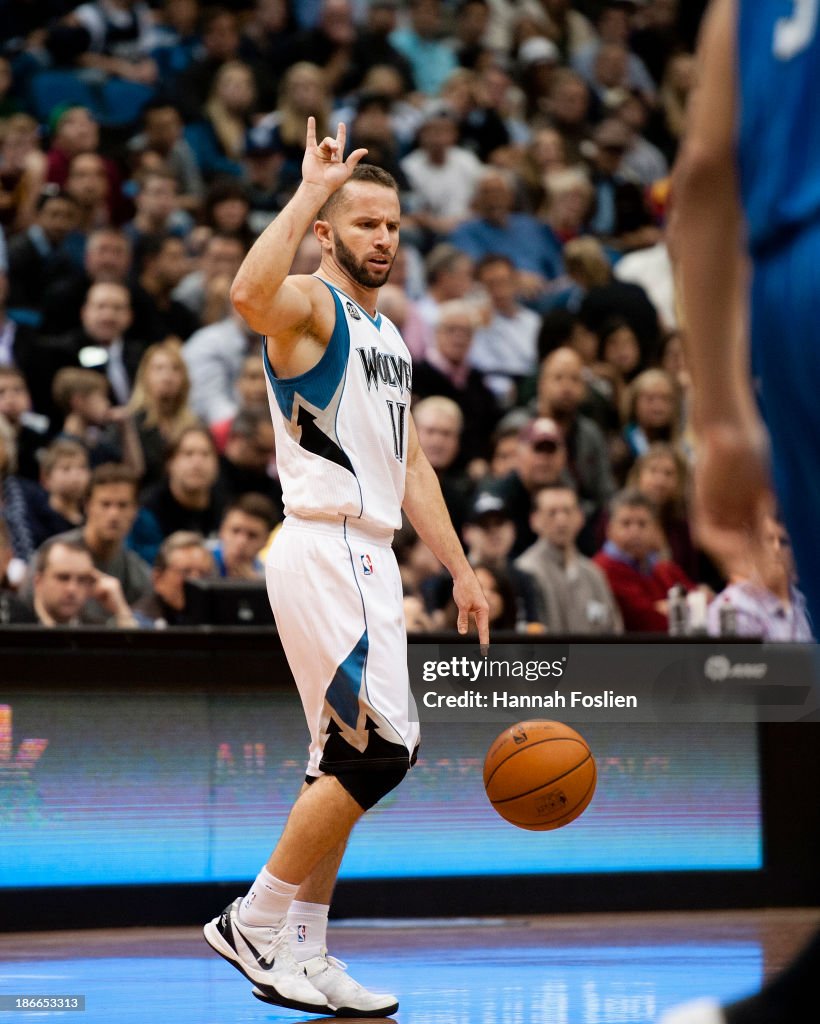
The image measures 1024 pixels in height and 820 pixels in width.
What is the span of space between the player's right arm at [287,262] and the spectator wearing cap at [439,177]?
360 inches

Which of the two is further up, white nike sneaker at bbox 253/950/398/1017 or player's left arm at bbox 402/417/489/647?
player's left arm at bbox 402/417/489/647

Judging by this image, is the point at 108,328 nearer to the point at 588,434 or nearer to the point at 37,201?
the point at 37,201

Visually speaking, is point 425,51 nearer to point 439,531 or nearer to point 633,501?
point 633,501

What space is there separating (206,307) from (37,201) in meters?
1.67

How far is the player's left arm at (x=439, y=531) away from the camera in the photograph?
5.74 metres

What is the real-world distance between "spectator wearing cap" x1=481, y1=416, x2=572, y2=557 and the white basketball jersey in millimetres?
4727

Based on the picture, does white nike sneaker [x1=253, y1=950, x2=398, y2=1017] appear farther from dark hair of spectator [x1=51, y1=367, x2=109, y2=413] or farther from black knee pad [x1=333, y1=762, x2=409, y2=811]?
dark hair of spectator [x1=51, y1=367, x2=109, y2=413]

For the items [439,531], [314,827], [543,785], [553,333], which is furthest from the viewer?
[553,333]

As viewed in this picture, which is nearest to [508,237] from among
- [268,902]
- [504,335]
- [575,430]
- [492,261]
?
[492,261]

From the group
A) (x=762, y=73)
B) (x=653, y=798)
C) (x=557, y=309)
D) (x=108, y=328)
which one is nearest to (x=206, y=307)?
(x=108, y=328)

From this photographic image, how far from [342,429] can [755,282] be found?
3.33 m

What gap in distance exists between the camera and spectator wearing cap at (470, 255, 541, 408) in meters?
12.6

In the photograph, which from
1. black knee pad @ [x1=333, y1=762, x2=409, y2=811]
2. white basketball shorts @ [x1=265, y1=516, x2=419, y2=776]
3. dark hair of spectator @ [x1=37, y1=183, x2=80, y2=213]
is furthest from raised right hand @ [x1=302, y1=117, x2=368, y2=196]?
dark hair of spectator @ [x1=37, y1=183, x2=80, y2=213]

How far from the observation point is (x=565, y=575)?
9133 millimetres
